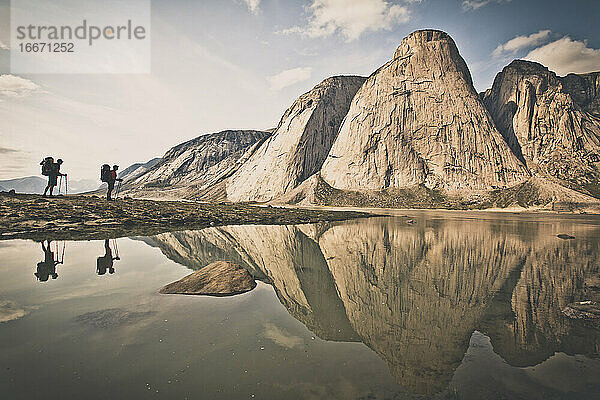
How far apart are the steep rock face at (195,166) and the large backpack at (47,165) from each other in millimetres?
106393

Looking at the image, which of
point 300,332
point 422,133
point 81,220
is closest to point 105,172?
point 81,220

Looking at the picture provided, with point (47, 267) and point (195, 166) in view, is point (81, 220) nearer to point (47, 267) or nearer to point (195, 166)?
point (47, 267)

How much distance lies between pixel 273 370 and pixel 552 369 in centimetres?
574

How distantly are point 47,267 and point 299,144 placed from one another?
93.6 metres

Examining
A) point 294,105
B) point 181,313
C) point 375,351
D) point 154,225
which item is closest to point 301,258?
point 181,313

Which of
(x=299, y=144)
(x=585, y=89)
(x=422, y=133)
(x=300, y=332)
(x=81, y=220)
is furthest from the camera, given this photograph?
(x=585, y=89)

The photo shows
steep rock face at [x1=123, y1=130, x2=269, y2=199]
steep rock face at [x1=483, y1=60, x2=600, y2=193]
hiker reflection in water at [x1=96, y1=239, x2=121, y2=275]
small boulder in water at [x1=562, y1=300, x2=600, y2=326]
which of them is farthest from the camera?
steep rock face at [x1=123, y1=130, x2=269, y2=199]

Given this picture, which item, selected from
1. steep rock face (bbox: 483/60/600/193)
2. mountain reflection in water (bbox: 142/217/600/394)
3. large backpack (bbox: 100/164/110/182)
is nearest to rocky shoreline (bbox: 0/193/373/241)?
Answer: large backpack (bbox: 100/164/110/182)

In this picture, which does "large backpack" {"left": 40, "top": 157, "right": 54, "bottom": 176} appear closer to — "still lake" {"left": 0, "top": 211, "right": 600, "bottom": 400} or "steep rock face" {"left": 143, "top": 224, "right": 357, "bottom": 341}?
"steep rock face" {"left": 143, "top": 224, "right": 357, "bottom": 341}

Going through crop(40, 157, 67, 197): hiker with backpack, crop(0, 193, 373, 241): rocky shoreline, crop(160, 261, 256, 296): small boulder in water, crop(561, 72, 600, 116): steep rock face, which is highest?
crop(561, 72, 600, 116): steep rock face

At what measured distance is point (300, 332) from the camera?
26.1 feet

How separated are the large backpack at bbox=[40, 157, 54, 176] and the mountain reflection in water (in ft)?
56.1

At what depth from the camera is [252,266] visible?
15.3 m

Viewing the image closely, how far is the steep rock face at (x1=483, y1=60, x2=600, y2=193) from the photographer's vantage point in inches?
3441
